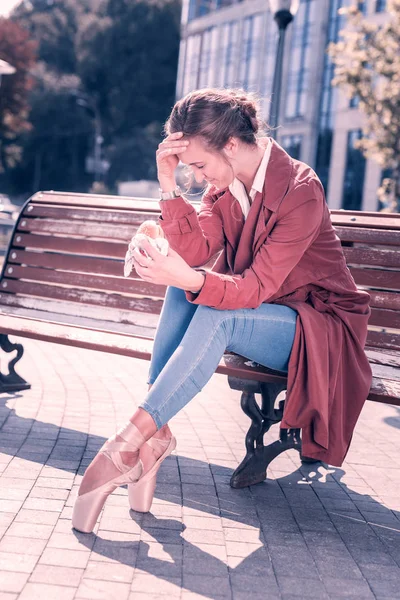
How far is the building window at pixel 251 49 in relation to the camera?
48000 mm

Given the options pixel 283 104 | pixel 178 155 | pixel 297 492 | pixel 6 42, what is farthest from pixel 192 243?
pixel 283 104

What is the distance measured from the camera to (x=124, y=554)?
3.05m

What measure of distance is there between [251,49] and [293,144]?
810 centimetres

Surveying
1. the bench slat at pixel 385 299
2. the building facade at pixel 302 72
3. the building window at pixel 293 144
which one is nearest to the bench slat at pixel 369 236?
the bench slat at pixel 385 299

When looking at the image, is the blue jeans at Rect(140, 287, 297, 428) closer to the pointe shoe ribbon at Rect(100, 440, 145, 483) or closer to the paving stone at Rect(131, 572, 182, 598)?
the pointe shoe ribbon at Rect(100, 440, 145, 483)

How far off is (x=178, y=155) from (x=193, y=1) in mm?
53410

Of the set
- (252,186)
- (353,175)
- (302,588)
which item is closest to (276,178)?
(252,186)

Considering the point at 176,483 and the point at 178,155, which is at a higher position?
the point at 178,155

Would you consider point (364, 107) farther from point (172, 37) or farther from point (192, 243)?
point (172, 37)

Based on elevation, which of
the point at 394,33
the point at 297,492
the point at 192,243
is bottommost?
the point at 297,492

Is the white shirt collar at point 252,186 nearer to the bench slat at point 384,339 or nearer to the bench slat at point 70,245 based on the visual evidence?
the bench slat at point 384,339

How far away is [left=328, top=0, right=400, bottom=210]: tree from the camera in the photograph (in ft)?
67.3

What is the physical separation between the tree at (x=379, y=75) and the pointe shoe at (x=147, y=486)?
60.3 feet

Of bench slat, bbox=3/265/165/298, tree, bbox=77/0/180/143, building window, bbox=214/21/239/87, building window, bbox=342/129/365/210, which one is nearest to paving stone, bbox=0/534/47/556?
bench slat, bbox=3/265/165/298
